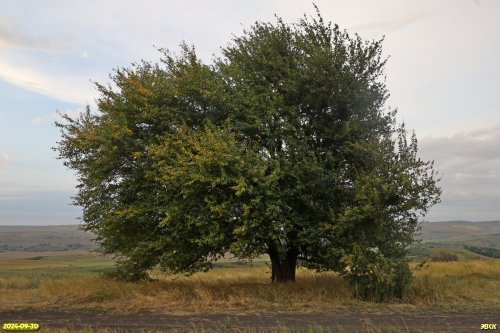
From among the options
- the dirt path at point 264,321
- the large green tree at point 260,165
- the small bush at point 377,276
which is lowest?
the dirt path at point 264,321

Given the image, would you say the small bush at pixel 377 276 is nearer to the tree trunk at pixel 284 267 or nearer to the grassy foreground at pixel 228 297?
the grassy foreground at pixel 228 297

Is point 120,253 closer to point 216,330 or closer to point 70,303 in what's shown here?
point 70,303

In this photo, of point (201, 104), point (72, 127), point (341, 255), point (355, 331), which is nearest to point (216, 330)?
point (355, 331)

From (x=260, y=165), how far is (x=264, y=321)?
6184mm

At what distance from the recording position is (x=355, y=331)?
12.8m

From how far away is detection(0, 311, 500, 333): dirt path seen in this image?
44.0 feet

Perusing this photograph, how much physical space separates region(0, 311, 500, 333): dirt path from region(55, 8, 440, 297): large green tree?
2.88 metres

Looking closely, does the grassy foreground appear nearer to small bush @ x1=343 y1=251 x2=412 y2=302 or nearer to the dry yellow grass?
the dry yellow grass

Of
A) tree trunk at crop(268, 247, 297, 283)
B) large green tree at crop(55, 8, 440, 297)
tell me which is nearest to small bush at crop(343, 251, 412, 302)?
large green tree at crop(55, 8, 440, 297)

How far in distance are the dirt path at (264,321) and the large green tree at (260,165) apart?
288cm

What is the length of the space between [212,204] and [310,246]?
16.9 ft

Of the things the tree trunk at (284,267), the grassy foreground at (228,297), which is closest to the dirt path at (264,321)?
the grassy foreground at (228,297)

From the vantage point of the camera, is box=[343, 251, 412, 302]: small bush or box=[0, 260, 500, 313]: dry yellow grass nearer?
box=[0, 260, 500, 313]: dry yellow grass

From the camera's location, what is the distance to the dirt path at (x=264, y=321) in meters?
13.4
